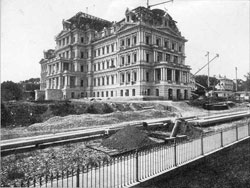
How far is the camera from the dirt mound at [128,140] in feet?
37.5

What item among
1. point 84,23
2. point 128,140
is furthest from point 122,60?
point 128,140

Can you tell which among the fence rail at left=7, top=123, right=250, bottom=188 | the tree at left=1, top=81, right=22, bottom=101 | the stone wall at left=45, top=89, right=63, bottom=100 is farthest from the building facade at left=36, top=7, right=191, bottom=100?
the fence rail at left=7, top=123, right=250, bottom=188

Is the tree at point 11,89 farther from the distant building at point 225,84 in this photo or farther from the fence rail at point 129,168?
the distant building at point 225,84

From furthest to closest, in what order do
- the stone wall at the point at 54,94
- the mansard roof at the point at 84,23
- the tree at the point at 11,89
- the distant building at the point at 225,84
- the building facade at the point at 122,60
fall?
the distant building at the point at 225,84 → the mansard roof at the point at 84,23 → the stone wall at the point at 54,94 → the building facade at the point at 122,60 → the tree at the point at 11,89

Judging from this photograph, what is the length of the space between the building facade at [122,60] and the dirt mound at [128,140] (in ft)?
102

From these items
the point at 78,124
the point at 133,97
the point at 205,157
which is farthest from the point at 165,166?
the point at 133,97

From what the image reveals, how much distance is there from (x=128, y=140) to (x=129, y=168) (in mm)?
3807

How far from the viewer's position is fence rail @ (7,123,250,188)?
6108mm

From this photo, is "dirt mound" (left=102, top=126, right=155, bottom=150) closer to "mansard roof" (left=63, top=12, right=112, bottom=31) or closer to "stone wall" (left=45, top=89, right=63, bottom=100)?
"stone wall" (left=45, top=89, right=63, bottom=100)


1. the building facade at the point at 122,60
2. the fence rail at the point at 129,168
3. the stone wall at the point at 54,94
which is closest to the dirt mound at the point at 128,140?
the fence rail at the point at 129,168

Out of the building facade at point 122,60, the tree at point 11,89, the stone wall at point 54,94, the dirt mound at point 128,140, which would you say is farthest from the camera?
the stone wall at point 54,94

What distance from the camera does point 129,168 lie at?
792cm

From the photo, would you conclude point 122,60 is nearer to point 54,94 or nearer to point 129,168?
point 54,94

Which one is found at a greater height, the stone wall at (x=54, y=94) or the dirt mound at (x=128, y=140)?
the stone wall at (x=54, y=94)
